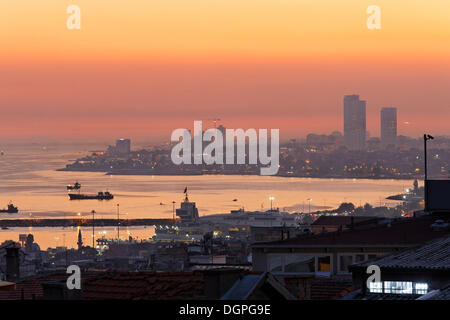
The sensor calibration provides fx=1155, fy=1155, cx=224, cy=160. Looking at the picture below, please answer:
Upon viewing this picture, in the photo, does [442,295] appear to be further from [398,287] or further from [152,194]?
[152,194]

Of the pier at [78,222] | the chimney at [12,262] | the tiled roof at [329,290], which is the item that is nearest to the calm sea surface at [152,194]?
the pier at [78,222]

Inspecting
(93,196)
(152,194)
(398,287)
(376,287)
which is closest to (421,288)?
(398,287)

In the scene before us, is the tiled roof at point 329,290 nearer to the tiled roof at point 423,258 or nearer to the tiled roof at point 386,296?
the tiled roof at point 423,258

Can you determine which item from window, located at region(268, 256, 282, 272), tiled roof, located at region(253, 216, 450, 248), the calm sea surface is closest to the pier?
the calm sea surface

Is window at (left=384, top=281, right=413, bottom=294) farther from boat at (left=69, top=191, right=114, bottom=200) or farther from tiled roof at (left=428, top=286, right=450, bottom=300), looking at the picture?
boat at (left=69, top=191, right=114, bottom=200)
